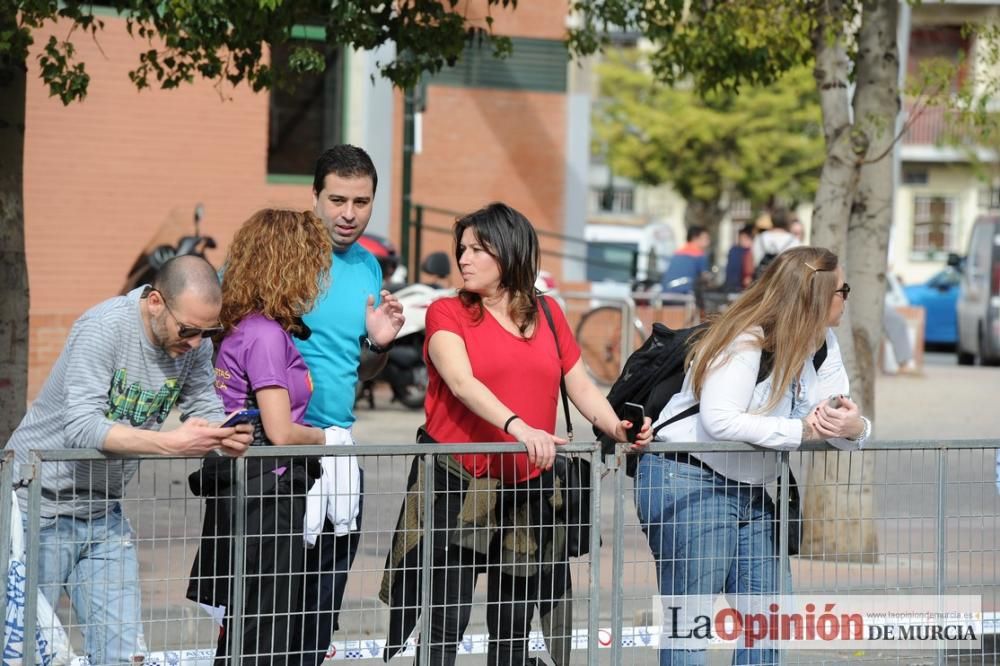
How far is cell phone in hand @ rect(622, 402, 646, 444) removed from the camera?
4.91m

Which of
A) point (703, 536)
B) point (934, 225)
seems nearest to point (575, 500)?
point (703, 536)

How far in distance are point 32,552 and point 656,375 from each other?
2.08m

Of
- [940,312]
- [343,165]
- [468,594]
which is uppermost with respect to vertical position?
[343,165]

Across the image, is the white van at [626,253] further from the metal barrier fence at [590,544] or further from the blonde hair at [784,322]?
the blonde hair at [784,322]

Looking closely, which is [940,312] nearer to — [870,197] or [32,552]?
[870,197]

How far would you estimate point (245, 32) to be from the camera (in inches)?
282

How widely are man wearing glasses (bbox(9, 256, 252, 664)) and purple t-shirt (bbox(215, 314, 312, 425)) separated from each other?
11cm

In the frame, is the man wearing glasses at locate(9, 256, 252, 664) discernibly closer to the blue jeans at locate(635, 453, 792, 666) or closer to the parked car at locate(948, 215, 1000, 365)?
the blue jeans at locate(635, 453, 792, 666)

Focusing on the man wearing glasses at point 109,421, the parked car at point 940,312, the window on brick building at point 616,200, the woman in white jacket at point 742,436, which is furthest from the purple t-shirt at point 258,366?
the window on brick building at point 616,200

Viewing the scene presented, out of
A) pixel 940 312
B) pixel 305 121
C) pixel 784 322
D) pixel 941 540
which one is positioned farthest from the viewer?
pixel 940 312

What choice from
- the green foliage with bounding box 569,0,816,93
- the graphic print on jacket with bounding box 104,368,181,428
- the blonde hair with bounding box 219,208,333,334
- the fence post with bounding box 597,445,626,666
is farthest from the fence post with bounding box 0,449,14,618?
the green foliage with bounding box 569,0,816,93

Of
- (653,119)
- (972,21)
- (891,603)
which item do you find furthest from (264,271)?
(653,119)

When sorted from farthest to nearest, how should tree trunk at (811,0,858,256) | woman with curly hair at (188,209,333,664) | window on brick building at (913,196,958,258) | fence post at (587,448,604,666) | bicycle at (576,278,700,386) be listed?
1. window on brick building at (913,196,958,258)
2. bicycle at (576,278,700,386)
3. tree trunk at (811,0,858,256)
4. fence post at (587,448,604,666)
5. woman with curly hair at (188,209,333,664)

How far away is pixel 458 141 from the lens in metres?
19.8
